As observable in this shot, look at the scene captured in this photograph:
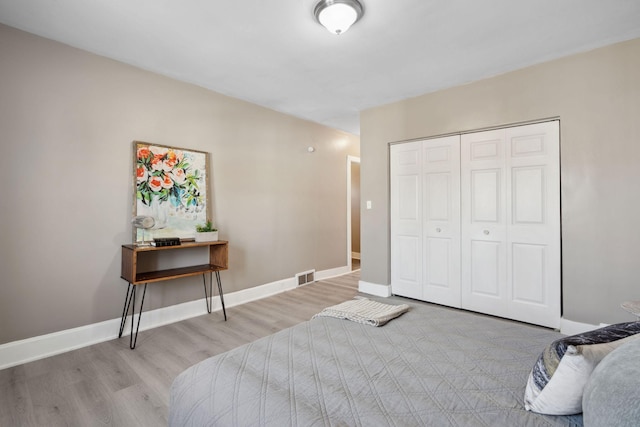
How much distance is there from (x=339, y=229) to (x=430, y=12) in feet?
11.9

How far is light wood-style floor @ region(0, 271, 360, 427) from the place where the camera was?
1.74 m

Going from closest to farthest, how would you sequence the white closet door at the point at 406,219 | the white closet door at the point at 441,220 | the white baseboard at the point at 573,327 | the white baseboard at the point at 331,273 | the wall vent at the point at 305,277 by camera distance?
the white baseboard at the point at 573,327 < the white closet door at the point at 441,220 < the white closet door at the point at 406,219 < the wall vent at the point at 305,277 < the white baseboard at the point at 331,273

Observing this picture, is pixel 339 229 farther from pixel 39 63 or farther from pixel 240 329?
pixel 39 63

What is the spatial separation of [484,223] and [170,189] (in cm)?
335

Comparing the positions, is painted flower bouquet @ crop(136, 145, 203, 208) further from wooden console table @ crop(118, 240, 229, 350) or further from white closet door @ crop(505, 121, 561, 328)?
white closet door @ crop(505, 121, 561, 328)

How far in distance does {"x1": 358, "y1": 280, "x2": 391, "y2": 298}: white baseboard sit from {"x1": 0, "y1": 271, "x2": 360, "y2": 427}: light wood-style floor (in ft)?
3.70

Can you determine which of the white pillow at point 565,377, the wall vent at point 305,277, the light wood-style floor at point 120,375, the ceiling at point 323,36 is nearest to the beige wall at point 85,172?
the ceiling at point 323,36

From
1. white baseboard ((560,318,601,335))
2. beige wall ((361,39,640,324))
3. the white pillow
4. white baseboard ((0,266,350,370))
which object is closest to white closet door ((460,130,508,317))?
beige wall ((361,39,640,324))

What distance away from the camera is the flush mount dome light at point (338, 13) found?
2.01 m

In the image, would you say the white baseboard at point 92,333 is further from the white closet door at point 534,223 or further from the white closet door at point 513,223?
the white closet door at point 534,223

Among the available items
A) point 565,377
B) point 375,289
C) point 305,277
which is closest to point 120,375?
point 565,377

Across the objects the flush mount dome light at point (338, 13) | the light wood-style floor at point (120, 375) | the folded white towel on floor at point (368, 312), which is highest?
the flush mount dome light at point (338, 13)

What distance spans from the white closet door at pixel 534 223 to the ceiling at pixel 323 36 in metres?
0.80

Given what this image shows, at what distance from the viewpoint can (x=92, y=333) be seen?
2645 mm
